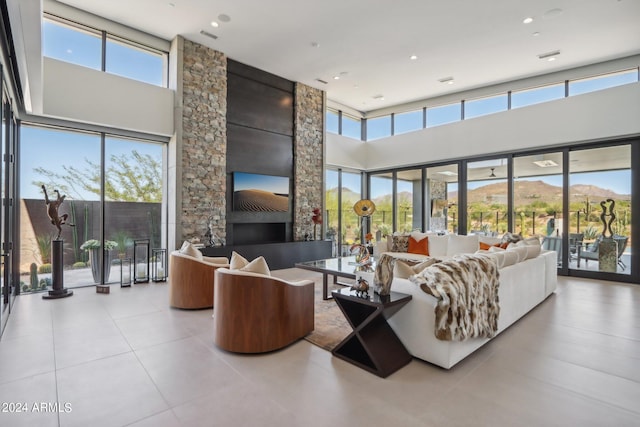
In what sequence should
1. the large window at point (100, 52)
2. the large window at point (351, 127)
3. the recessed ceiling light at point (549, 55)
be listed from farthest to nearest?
the large window at point (351, 127) → the recessed ceiling light at point (549, 55) → the large window at point (100, 52)

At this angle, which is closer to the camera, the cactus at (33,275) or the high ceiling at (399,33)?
the high ceiling at (399,33)

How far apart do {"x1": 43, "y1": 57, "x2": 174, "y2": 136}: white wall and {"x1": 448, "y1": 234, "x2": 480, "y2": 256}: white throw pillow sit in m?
5.81

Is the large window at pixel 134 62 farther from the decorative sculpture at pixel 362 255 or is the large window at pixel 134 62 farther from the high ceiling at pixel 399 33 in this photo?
the decorative sculpture at pixel 362 255

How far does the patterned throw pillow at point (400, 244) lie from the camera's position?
6.97m

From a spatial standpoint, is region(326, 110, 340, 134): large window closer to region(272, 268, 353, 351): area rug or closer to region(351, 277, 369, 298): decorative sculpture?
region(272, 268, 353, 351): area rug

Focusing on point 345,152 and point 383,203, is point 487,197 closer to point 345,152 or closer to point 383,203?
point 383,203

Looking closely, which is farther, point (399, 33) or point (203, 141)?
point (203, 141)

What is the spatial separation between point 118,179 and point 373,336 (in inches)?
208

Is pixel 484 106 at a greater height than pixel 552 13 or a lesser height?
lesser

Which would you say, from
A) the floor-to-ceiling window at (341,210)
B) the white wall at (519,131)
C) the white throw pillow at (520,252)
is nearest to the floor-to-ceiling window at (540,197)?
the white wall at (519,131)

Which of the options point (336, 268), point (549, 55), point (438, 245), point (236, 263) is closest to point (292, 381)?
point (236, 263)

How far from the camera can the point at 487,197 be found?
787 centimetres

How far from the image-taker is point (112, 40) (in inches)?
223

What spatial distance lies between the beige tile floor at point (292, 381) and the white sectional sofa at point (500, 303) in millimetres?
124
